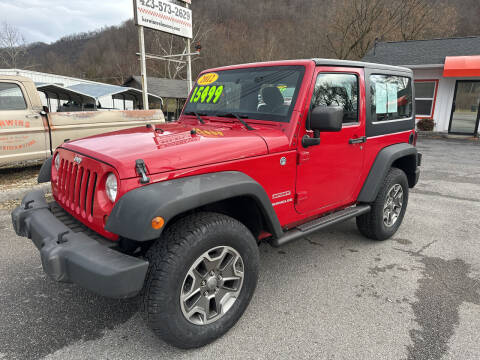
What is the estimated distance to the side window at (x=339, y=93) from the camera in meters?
2.89

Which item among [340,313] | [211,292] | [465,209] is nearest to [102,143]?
[211,292]

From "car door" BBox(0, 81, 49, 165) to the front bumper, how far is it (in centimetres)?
500

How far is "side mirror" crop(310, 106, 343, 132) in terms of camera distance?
253cm

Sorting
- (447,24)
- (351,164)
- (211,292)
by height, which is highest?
(447,24)

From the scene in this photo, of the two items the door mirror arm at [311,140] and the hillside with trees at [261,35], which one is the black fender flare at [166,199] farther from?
the hillside with trees at [261,35]

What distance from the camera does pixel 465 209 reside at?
5.18 m

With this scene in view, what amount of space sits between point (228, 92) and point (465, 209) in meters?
4.37

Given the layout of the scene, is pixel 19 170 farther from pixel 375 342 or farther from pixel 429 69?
pixel 429 69

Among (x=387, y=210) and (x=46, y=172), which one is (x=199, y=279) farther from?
(x=387, y=210)

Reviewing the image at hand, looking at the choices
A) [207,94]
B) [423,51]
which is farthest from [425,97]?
[207,94]

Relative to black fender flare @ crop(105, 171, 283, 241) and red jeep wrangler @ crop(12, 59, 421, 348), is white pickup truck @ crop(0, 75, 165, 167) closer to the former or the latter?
red jeep wrangler @ crop(12, 59, 421, 348)

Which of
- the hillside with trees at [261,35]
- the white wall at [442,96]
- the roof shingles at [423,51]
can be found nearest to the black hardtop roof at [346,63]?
the white wall at [442,96]

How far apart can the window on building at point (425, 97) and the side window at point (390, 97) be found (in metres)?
13.6

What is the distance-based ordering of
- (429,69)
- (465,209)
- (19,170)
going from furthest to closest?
(429,69), (19,170), (465,209)
